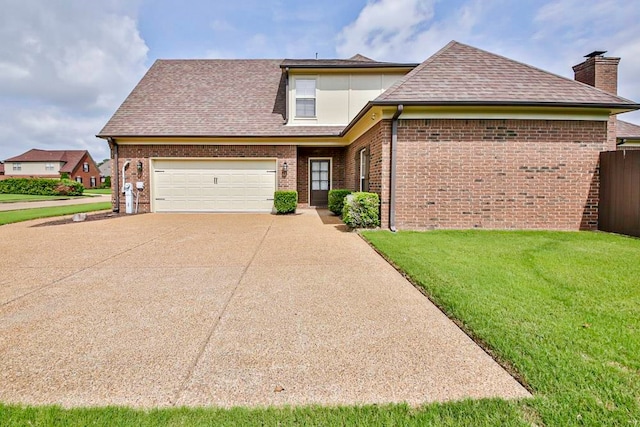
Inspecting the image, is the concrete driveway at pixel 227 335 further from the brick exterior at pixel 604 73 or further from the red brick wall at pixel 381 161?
the brick exterior at pixel 604 73

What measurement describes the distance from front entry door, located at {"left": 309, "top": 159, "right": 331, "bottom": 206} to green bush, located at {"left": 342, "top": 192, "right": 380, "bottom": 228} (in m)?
6.45

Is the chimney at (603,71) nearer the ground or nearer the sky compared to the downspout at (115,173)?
nearer the sky

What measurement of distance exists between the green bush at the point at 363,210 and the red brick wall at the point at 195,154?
5.19 metres

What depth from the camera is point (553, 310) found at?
3.15 metres

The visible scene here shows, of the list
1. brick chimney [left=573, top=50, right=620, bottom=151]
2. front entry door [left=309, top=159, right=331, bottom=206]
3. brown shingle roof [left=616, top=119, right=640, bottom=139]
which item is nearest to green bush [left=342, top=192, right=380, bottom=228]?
front entry door [left=309, top=159, right=331, bottom=206]

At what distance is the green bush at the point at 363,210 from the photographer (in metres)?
8.27

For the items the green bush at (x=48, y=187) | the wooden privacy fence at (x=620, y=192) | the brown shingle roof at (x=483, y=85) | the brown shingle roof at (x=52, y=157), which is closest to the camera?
the wooden privacy fence at (x=620, y=192)

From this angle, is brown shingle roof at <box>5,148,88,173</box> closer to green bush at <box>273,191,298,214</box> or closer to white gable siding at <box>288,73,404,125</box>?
white gable siding at <box>288,73,404,125</box>

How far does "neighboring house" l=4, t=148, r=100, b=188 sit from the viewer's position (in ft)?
169

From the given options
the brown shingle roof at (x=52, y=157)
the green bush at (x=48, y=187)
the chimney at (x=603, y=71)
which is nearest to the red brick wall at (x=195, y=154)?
the chimney at (x=603, y=71)

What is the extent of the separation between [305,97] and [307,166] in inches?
115

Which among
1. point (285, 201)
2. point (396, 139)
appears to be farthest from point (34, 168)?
point (396, 139)

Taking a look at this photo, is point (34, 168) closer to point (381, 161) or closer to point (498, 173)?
point (381, 161)

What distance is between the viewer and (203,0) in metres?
9.43
